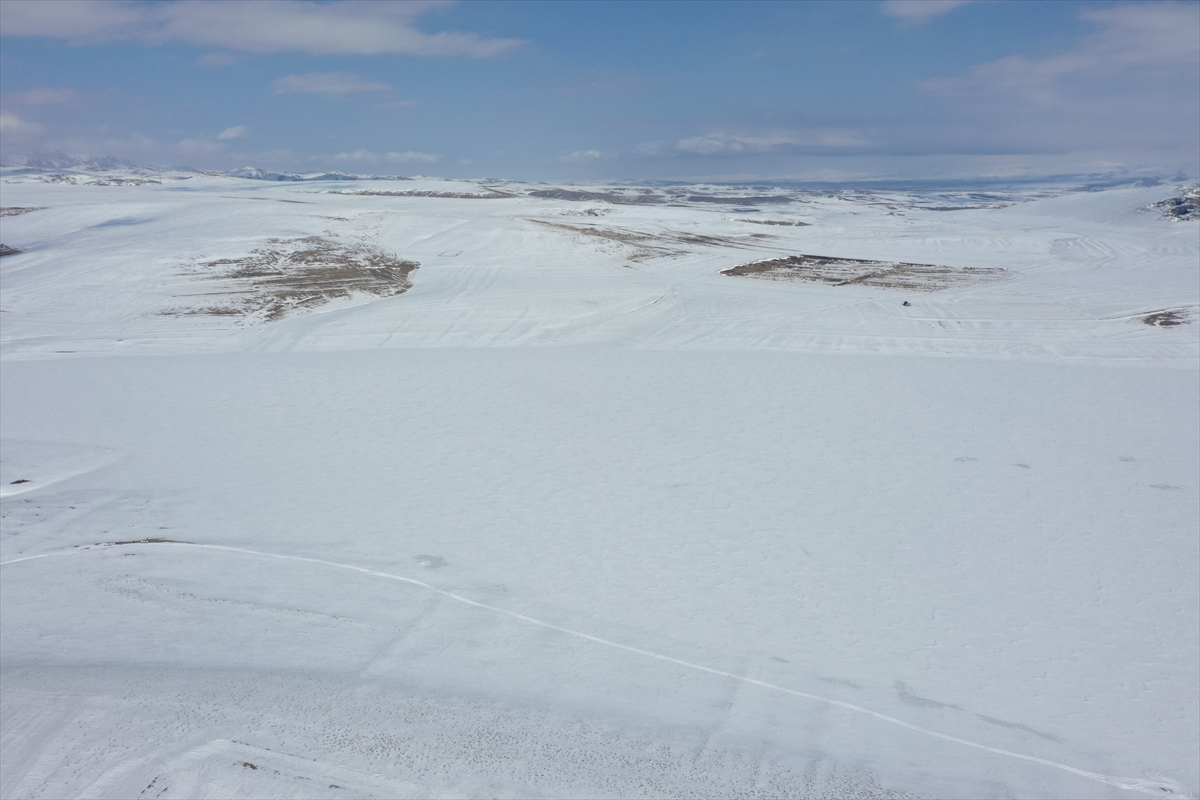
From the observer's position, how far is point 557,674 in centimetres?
625

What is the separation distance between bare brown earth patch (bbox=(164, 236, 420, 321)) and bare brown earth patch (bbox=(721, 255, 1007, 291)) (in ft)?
40.8

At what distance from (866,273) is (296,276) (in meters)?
20.4

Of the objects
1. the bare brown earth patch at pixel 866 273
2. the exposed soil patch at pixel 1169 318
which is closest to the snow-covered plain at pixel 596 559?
the exposed soil patch at pixel 1169 318

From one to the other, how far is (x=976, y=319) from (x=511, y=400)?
13921 millimetres

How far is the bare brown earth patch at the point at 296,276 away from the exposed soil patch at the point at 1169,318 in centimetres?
2139

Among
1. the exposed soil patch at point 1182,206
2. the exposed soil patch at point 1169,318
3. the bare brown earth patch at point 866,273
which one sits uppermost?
the exposed soil patch at point 1182,206

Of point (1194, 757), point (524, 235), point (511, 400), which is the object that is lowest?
point (1194, 757)

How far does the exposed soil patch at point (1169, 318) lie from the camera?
59.7 feet

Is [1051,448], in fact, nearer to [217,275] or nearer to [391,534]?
[391,534]

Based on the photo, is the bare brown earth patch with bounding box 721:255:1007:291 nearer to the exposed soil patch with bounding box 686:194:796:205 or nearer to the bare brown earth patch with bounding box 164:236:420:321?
the bare brown earth patch with bounding box 164:236:420:321

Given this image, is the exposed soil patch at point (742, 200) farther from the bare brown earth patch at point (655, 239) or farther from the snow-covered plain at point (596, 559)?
the snow-covered plain at point (596, 559)

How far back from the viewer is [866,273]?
26.0 metres

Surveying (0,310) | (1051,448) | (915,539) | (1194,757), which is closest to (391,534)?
(915,539)

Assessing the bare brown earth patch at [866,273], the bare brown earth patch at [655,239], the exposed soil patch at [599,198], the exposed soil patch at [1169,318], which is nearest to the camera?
the exposed soil patch at [1169,318]
